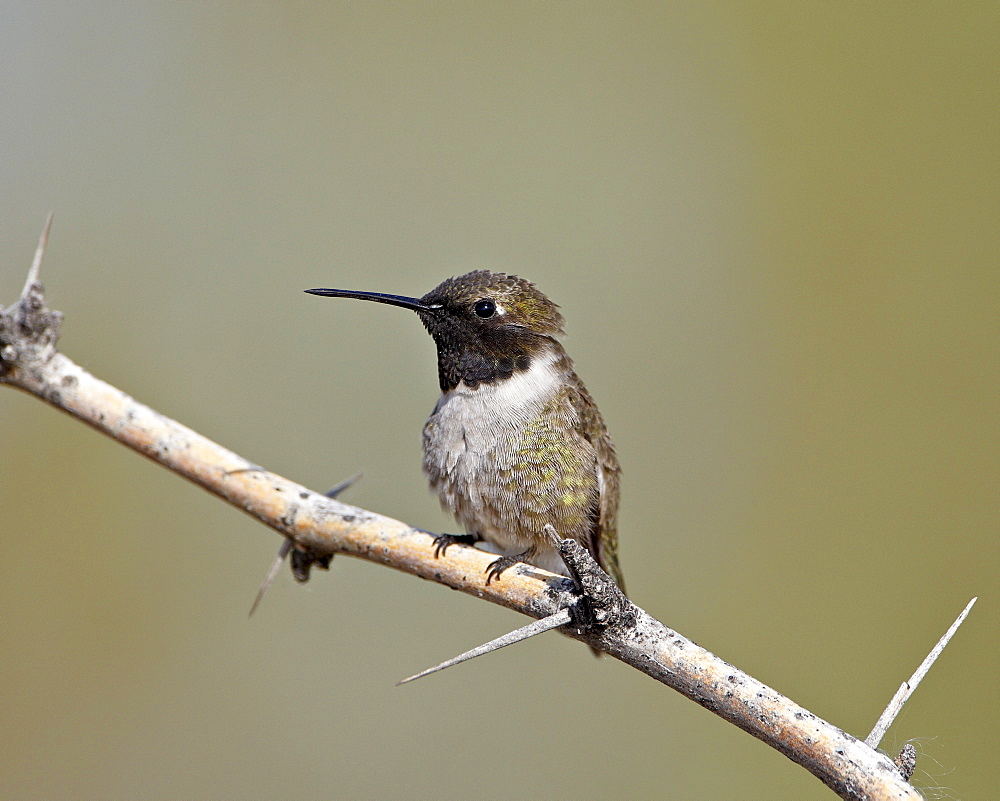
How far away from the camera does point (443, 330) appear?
12.9 ft

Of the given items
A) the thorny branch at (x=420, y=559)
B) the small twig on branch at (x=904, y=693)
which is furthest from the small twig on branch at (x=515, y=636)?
the small twig on branch at (x=904, y=693)

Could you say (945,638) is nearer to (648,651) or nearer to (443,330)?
(648,651)

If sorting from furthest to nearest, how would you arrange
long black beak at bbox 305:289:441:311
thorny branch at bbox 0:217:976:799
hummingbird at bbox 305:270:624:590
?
hummingbird at bbox 305:270:624:590
long black beak at bbox 305:289:441:311
thorny branch at bbox 0:217:976:799

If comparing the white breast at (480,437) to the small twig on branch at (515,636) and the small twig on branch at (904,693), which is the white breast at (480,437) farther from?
the small twig on branch at (904,693)

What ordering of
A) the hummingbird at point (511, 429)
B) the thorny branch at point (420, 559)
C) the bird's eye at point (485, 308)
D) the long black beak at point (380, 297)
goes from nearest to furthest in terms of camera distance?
1. the thorny branch at point (420, 559)
2. the long black beak at point (380, 297)
3. the hummingbird at point (511, 429)
4. the bird's eye at point (485, 308)

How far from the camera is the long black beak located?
359 cm

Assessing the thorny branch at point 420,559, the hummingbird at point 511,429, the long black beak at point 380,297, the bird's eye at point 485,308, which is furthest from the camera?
the bird's eye at point 485,308

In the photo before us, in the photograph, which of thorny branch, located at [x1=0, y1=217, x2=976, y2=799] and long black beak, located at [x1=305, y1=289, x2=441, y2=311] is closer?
thorny branch, located at [x1=0, y1=217, x2=976, y2=799]

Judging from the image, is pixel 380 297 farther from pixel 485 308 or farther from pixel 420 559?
pixel 420 559

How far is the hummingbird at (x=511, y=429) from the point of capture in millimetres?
3699

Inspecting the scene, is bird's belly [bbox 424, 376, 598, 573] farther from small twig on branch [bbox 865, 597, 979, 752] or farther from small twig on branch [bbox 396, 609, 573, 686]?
small twig on branch [bbox 865, 597, 979, 752]

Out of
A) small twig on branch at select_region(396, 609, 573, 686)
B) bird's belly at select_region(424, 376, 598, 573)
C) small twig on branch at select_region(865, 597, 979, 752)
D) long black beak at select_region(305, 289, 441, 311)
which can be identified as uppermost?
long black beak at select_region(305, 289, 441, 311)

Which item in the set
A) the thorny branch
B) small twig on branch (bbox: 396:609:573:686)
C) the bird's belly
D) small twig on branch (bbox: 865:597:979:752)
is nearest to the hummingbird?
the bird's belly

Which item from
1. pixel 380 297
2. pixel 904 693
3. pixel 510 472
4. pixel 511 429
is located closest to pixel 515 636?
pixel 904 693
